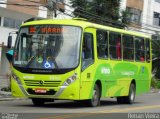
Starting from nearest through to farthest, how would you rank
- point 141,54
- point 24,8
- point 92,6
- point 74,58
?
point 74,58
point 141,54
point 92,6
point 24,8

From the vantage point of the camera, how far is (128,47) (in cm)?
2350

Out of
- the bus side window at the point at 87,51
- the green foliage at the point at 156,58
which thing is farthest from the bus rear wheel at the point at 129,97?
the green foliage at the point at 156,58

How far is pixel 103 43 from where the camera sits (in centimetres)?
2102

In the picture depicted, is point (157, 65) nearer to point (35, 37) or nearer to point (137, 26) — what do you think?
point (137, 26)

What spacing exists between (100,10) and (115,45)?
2008cm

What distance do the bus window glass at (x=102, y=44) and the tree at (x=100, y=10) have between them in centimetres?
1884

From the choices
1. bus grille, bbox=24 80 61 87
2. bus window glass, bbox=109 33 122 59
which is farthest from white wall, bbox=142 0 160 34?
bus grille, bbox=24 80 61 87

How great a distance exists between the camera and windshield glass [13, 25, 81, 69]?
750 inches

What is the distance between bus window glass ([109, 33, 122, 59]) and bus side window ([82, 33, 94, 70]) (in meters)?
1.78

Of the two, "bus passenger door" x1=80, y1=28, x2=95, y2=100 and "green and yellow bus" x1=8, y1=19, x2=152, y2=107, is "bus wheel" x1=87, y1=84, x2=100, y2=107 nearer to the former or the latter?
"green and yellow bus" x1=8, y1=19, x2=152, y2=107

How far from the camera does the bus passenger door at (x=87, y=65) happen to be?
19266 millimetres

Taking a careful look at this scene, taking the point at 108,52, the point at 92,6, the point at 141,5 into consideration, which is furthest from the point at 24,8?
the point at 108,52

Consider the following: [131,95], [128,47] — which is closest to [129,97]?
[131,95]

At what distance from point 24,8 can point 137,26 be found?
52.5ft
